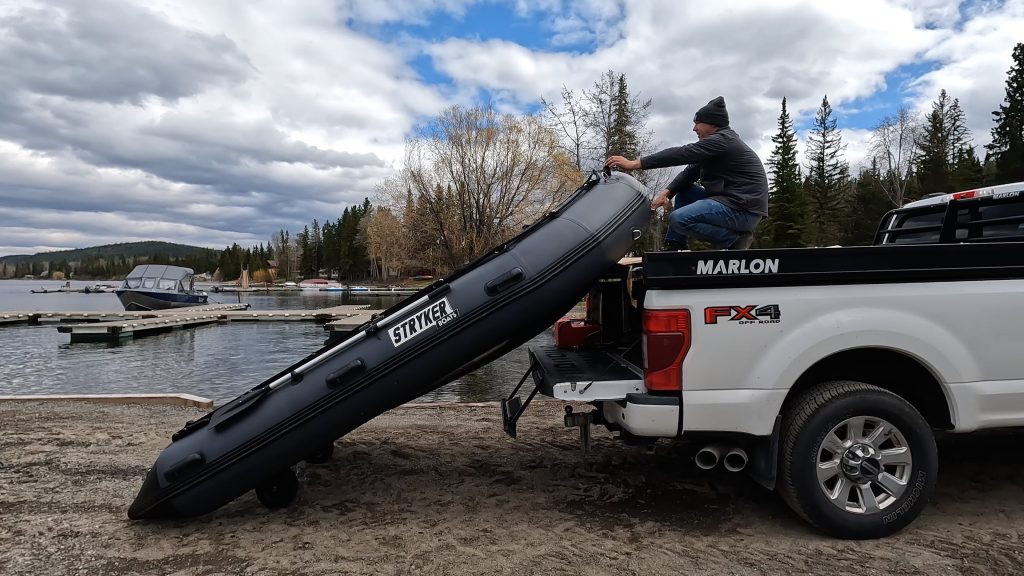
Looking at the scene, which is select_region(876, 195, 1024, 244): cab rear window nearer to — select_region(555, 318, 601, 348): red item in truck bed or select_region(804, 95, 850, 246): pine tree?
select_region(555, 318, 601, 348): red item in truck bed

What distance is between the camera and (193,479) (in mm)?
3664

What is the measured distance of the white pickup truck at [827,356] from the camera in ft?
11.0

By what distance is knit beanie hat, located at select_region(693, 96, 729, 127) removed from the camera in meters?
4.44

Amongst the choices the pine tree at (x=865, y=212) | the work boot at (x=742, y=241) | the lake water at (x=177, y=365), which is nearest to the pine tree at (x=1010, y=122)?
the pine tree at (x=865, y=212)

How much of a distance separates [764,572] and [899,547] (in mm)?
851

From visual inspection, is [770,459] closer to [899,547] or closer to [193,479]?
[899,547]

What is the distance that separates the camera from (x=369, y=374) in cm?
371

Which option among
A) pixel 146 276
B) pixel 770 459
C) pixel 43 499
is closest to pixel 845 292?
pixel 770 459

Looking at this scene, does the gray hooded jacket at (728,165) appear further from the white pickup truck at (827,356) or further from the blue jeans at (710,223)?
the white pickup truck at (827,356)

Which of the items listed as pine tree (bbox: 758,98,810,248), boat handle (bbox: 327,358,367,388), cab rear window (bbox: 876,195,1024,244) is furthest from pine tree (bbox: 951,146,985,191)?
boat handle (bbox: 327,358,367,388)

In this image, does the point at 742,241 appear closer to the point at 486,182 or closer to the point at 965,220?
the point at 965,220

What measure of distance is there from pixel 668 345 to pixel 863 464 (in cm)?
127

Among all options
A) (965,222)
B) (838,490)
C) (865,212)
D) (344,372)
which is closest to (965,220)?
(965,222)

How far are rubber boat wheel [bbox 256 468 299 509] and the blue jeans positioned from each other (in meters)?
3.04
